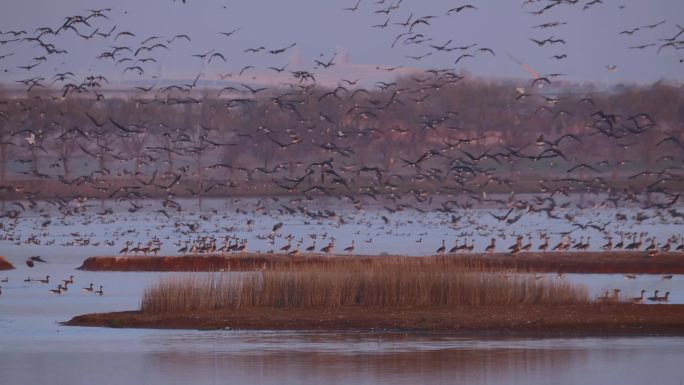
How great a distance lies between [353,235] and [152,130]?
6596 cm

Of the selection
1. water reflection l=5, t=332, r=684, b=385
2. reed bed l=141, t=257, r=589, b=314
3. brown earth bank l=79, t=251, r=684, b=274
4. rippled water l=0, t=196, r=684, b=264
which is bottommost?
water reflection l=5, t=332, r=684, b=385

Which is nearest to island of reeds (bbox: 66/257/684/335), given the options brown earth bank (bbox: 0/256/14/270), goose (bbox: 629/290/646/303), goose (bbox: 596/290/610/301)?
goose (bbox: 596/290/610/301)

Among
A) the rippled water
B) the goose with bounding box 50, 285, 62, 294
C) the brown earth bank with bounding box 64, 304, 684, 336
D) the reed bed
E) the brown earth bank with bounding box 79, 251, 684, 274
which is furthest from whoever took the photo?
the rippled water

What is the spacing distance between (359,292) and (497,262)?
11.1 m

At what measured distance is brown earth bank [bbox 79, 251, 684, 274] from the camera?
147 ft

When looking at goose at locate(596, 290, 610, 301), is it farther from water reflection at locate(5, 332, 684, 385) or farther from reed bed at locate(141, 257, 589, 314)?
water reflection at locate(5, 332, 684, 385)

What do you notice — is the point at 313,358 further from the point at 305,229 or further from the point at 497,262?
the point at 305,229

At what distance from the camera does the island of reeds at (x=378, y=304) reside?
33.0 metres

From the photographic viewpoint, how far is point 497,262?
45.0 meters

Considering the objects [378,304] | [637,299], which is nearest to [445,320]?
[378,304]

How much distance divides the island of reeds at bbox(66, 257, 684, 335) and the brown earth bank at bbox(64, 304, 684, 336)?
0.02m

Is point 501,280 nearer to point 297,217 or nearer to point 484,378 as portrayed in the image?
point 484,378

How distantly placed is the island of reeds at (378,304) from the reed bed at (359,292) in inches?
0.9

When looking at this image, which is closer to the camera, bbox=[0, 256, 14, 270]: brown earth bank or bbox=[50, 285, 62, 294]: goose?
bbox=[50, 285, 62, 294]: goose
